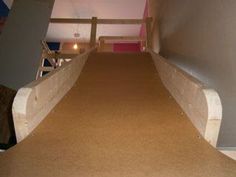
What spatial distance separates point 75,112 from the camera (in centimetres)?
175

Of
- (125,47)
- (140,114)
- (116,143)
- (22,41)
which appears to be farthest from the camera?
(125,47)

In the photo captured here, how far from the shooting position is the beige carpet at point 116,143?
100cm

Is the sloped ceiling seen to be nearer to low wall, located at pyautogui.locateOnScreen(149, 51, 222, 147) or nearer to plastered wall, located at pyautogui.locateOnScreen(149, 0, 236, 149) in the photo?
plastered wall, located at pyautogui.locateOnScreen(149, 0, 236, 149)

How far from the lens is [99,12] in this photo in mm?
7020

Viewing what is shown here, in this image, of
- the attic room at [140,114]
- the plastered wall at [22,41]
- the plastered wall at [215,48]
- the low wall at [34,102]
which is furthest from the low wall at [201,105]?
the plastered wall at [22,41]

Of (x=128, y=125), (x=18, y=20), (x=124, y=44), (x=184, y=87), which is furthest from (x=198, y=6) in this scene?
(x=124, y=44)

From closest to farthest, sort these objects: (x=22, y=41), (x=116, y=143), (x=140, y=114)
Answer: (x=116, y=143), (x=140, y=114), (x=22, y=41)

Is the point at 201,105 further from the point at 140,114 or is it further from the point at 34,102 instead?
the point at 34,102

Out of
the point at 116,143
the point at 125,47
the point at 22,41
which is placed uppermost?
the point at 125,47

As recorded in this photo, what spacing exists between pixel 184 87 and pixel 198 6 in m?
0.93

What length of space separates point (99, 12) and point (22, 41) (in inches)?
129

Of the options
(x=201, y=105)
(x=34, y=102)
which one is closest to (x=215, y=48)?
(x=201, y=105)

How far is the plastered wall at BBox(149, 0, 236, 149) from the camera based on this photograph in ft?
5.01

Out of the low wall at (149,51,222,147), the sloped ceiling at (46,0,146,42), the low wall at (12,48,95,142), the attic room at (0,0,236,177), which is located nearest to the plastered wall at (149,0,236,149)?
the attic room at (0,0,236,177)
